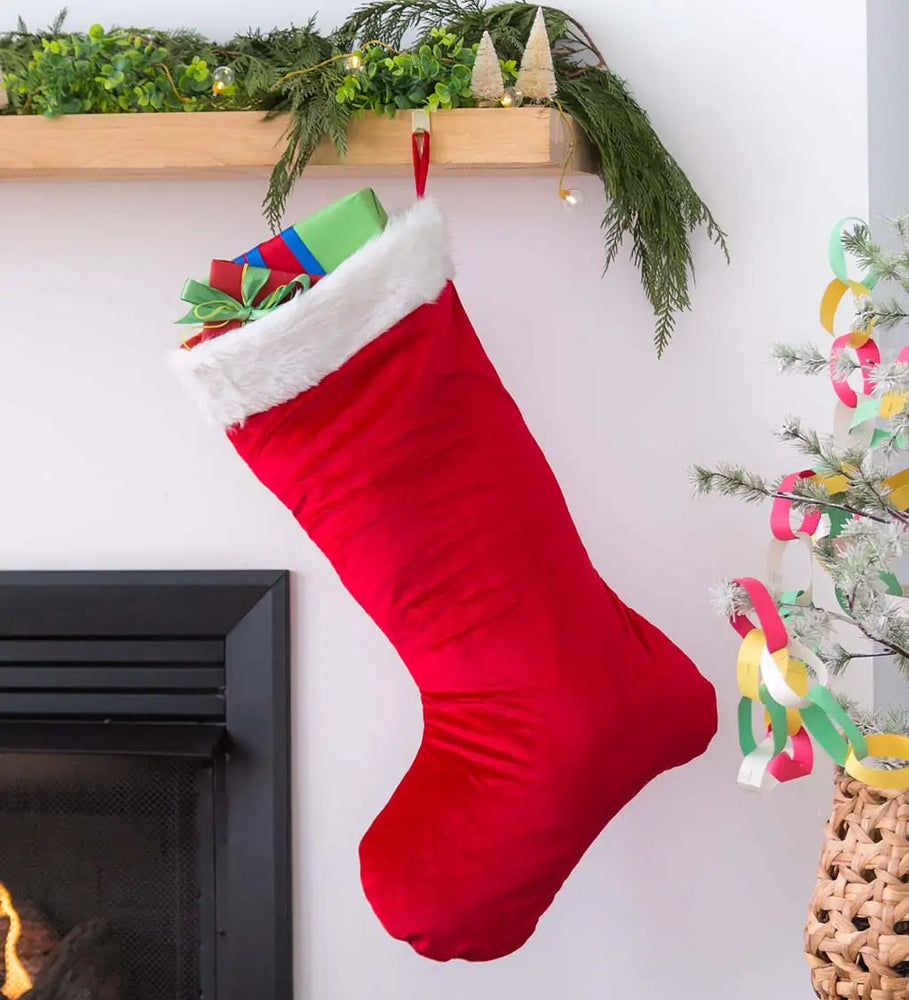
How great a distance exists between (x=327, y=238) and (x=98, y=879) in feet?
2.88

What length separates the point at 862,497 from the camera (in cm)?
96

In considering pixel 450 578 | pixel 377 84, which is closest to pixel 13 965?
pixel 450 578

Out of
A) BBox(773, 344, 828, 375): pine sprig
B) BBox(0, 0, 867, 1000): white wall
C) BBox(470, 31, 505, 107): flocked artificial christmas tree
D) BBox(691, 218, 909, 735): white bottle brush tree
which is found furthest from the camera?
BBox(0, 0, 867, 1000): white wall

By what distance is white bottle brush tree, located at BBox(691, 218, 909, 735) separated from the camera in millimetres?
921

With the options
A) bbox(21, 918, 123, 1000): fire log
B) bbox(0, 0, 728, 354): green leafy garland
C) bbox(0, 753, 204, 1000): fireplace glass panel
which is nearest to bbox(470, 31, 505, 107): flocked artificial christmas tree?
bbox(0, 0, 728, 354): green leafy garland

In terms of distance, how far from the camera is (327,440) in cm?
109

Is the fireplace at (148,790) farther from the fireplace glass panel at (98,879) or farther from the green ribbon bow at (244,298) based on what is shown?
the green ribbon bow at (244,298)

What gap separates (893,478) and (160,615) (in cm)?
87

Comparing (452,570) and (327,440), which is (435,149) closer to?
(327,440)

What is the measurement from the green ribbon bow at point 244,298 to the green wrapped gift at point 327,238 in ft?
0.10

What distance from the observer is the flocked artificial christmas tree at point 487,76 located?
3.87 feet

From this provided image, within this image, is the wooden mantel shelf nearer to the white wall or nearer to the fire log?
the white wall

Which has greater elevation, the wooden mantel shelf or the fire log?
the wooden mantel shelf

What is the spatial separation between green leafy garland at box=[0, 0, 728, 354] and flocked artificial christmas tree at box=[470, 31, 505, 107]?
0.05ft
